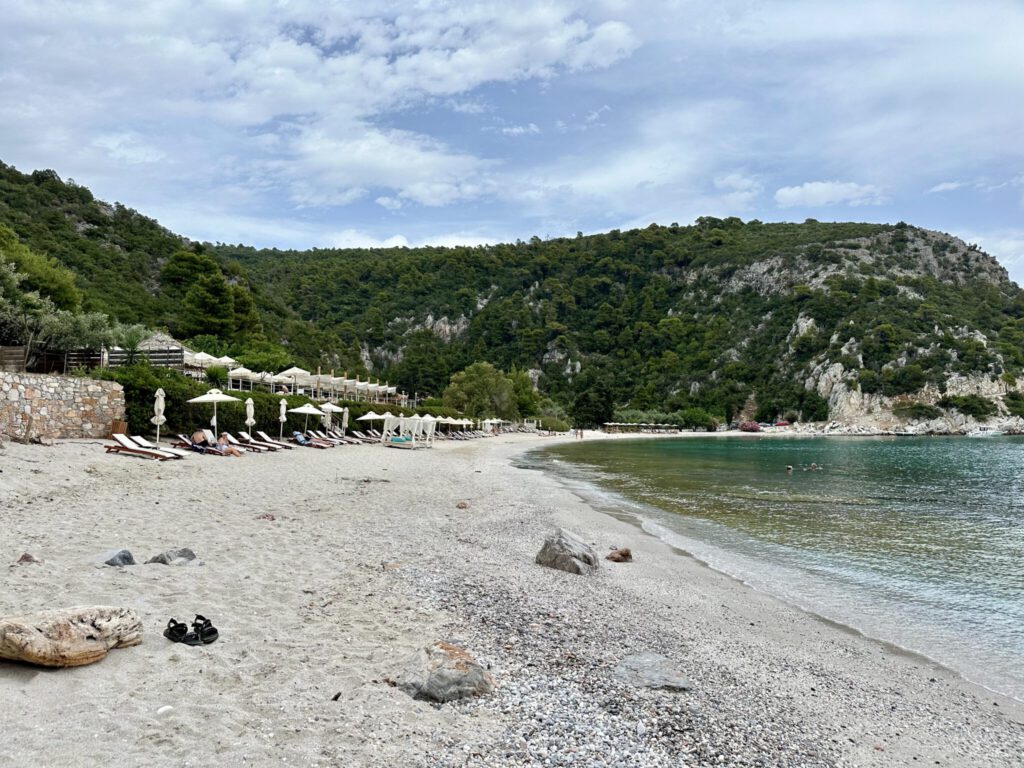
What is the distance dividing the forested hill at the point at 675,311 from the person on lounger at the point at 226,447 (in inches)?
1900

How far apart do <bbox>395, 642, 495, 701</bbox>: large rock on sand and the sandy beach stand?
95 millimetres

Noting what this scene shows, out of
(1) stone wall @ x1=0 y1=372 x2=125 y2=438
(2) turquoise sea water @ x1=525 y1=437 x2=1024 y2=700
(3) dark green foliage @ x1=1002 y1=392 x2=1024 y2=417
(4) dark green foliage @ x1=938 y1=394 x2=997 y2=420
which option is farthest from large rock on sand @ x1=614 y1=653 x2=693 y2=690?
(3) dark green foliage @ x1=1002 y1=392 x2=1024 y2=417

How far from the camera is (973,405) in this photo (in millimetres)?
98812

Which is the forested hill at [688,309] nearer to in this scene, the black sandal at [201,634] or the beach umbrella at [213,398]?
the beach umbrella at [213,398]

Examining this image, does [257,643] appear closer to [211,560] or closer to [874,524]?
[211,560]

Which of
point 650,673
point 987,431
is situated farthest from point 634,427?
point 650,673

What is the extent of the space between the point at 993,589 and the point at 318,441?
26654mm

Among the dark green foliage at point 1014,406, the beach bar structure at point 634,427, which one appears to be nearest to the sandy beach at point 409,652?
the beach bar structure at point 634,427

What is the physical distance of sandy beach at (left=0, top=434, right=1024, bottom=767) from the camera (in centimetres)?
340

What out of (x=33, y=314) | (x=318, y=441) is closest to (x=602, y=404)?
(x=318, y=441)

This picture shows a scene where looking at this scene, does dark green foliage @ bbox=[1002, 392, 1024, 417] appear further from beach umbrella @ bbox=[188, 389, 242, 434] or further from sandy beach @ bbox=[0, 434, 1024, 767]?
beach umbrella @ bbox=[188, 389, 242, 434]

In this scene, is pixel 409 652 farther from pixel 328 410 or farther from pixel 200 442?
pixel 328 410

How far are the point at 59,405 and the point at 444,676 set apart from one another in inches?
780

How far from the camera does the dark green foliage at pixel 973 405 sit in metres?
98.8
